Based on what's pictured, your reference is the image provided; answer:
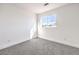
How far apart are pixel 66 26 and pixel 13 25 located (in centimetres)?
272

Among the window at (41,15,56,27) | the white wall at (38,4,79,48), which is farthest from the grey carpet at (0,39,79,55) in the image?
the window at (41,15,56,27)

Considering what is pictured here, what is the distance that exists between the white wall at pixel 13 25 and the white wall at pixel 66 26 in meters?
1.63

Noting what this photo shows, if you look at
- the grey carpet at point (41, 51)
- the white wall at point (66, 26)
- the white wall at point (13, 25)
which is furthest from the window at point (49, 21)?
the grey carpet at point (41, 51)

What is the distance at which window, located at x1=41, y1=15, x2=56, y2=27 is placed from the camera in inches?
189

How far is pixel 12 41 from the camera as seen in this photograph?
3.81m

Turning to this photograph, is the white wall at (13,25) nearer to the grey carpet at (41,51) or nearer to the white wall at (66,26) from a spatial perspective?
the grey carpet at (41,51)

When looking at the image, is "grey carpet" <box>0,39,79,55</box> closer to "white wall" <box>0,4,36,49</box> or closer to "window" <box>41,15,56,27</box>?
"white wall" <box>0,4,36,49</box>

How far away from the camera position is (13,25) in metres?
3.83

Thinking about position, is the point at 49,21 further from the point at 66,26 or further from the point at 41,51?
the point at 41,51

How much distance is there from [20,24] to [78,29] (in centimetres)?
301

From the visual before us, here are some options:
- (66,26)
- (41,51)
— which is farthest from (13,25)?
(66,26)

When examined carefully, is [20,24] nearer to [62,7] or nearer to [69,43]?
[62,7]

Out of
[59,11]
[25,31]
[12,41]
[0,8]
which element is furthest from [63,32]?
[0,8]

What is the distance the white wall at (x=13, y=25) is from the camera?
3.32 meters
